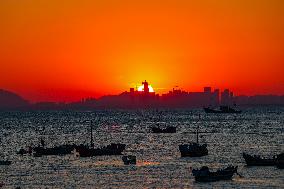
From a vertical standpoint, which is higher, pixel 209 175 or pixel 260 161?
pixel 260 161

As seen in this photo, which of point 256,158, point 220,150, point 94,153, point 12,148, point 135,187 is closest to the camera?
point 135,187

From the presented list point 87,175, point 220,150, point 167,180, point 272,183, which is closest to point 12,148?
point 220,150

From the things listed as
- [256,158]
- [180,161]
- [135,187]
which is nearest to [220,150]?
[180,161]

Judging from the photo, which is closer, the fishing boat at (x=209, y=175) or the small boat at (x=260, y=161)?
the fishing boat at (x=209, y=175)

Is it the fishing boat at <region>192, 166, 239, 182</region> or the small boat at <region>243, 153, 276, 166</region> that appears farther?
the small boat at <region>243, 153, 276, 166</region>

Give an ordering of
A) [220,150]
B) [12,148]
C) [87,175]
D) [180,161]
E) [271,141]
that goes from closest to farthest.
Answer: [87,175] → [180,161] → [220,150] → [12,148] → [271,141]

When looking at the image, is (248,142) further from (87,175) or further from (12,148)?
(87,175)

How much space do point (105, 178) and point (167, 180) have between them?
8.61m

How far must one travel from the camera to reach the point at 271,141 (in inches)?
5886

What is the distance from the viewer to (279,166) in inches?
3536

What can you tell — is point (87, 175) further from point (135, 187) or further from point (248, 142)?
point (248, 142)

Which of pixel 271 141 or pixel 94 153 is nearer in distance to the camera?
pixel 94 153

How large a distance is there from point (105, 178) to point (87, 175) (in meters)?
4.52

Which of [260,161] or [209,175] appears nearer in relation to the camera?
[209,175]
